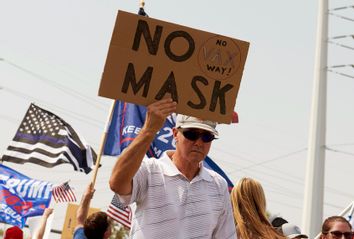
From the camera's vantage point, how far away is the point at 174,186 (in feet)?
15.6

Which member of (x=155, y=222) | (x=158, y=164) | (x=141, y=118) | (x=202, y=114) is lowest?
(x=155, y=222)

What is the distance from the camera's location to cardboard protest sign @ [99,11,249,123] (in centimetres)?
480

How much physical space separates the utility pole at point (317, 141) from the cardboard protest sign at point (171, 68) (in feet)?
50.0

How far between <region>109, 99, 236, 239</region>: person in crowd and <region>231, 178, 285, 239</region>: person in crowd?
0.76 meters

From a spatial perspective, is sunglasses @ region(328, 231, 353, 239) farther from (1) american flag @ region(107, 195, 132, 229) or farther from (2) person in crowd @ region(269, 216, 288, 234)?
(1) american flag @ region(107, 195, 132, 229)

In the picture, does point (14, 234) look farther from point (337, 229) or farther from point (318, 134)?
point (318, 134)

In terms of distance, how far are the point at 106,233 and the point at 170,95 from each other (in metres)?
2.56

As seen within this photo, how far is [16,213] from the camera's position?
1416cm

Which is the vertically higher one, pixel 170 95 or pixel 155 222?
pixel 170 95

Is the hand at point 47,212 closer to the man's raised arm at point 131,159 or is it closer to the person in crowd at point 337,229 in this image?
the person in crowd at point 337,229

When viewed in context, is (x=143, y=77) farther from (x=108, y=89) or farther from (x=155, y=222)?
(x=155, y=222)

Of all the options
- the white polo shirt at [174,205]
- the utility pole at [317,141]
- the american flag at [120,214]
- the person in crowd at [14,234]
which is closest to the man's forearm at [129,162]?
the white polo shirt at [174,205]

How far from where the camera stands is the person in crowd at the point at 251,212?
5711mm

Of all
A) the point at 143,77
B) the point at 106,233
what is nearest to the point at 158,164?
the point at 143,77
